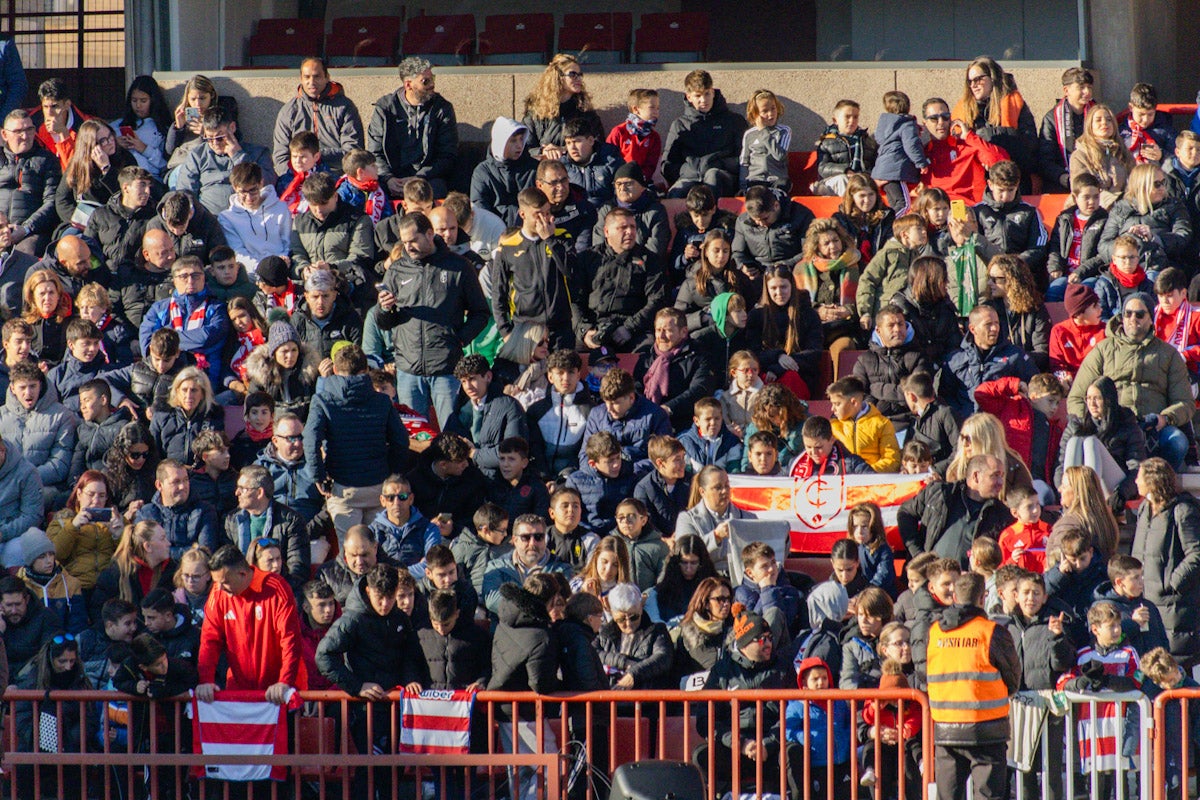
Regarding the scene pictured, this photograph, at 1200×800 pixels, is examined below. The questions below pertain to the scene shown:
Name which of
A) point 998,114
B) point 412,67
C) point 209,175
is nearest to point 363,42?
point 412,67

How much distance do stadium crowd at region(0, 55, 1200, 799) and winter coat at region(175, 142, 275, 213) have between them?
0.10ft

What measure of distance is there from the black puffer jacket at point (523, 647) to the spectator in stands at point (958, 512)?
2.94m

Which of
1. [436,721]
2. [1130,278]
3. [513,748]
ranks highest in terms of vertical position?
[1130,278]

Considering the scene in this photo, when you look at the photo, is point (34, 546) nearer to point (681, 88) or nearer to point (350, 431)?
point (350, 431)

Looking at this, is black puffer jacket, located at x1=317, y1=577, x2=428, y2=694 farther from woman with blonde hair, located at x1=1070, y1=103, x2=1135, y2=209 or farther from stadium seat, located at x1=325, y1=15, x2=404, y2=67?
stadium seat, located at x1=325, y1=15, x2=404, y2=67

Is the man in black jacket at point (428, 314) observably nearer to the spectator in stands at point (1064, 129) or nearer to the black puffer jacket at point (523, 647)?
the black puffer jacket at point (523, 647)

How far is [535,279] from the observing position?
1395 centimetres

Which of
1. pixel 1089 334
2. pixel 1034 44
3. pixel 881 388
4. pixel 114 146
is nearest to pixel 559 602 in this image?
pixel 881 388

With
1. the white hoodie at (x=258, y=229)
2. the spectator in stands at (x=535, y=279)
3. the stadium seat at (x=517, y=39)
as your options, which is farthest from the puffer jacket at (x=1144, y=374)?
the stadium seat at (x=517, y=39)

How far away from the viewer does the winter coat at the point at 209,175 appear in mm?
15633

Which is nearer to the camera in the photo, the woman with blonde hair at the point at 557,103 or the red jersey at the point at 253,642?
the red jersey at the point at 253,642

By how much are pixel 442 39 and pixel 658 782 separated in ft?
39.6

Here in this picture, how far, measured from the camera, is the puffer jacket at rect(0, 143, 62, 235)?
15656 millimetres

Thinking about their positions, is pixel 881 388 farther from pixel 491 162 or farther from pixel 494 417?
pixel 491 162
